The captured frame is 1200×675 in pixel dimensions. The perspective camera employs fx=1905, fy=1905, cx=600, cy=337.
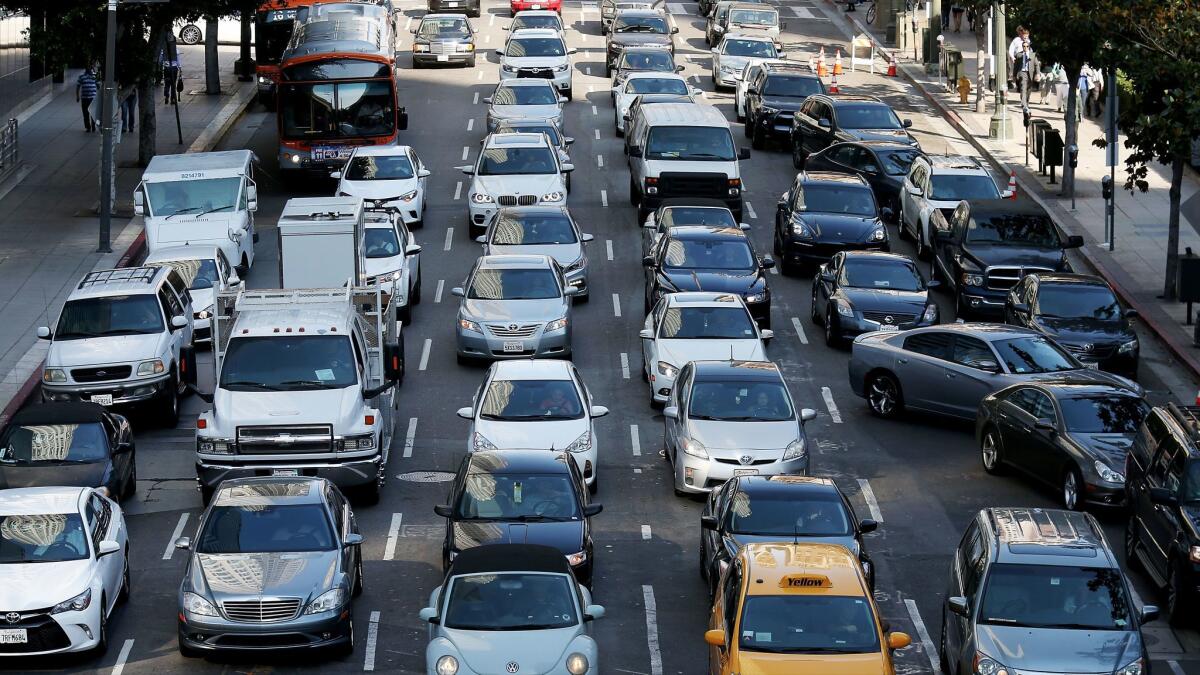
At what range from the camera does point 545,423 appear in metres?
24.2

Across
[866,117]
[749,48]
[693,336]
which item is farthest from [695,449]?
[749,48]

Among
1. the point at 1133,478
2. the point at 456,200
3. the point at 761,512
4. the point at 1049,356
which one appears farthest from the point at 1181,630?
the point at 456,200

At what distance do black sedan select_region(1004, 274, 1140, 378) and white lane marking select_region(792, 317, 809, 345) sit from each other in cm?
337

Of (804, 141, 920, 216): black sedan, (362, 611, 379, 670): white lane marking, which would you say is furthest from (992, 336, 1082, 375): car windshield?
(804, 141, 920, 216): black sedan

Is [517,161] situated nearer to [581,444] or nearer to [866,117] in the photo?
[866,117]

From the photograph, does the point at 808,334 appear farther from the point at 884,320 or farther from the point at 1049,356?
the point at 1049,356

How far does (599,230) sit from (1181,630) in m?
20.8

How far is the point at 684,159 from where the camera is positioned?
38375 mm

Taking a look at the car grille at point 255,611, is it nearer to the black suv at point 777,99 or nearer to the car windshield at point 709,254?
the car windshield at point 709,254

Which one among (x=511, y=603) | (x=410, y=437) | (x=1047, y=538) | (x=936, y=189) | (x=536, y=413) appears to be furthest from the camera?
(x=936, y=189)

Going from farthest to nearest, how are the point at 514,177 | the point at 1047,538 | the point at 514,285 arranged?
1. the point at 514,177
2. the point at 514,285
3. the point at 1047,538

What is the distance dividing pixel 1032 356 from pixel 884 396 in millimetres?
2284

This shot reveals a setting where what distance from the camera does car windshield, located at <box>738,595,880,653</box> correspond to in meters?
16.2

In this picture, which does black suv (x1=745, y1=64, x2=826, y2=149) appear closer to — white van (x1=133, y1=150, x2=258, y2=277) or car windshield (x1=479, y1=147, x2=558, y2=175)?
car windshield (x1=479, y1=147, x2=558, y2=175)
